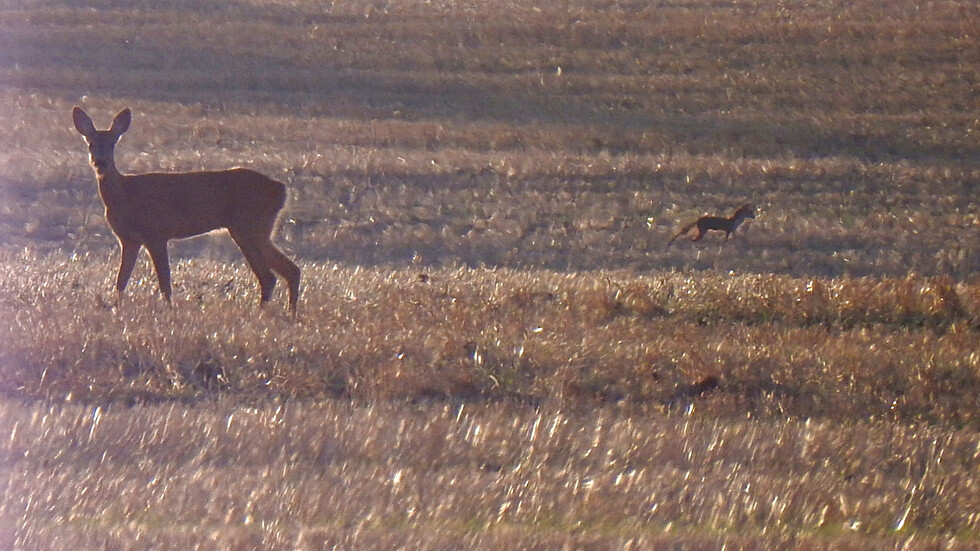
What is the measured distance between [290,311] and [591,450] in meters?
4.15

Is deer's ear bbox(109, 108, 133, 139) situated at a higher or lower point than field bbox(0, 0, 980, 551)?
higher

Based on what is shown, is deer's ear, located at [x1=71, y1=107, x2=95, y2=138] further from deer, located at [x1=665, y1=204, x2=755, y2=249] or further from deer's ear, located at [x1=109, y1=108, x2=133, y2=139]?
deer, located at [x1=665, y1=204, x2=755, y2=249]

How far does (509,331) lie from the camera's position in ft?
28.7

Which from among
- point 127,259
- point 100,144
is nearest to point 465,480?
point 127,259

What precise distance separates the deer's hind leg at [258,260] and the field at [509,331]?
0.28m

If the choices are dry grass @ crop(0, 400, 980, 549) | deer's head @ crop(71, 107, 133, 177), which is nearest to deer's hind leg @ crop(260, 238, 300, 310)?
deer's head @ crop(71, 107, 133, 177)

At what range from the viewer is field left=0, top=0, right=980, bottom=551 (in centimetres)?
513

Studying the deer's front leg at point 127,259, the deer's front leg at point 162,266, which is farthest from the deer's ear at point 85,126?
the deer's front leg at point 162,266

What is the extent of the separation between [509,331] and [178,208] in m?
2.81

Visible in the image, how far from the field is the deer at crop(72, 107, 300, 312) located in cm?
34

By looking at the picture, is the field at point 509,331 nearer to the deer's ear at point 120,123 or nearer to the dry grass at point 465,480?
the dry grass at point 465,480

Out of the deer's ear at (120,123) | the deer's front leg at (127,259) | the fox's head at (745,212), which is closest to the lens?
the deer's front leg at (127,259)

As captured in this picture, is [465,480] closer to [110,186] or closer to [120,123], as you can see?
[110,186]

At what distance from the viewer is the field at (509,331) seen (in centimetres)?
513
